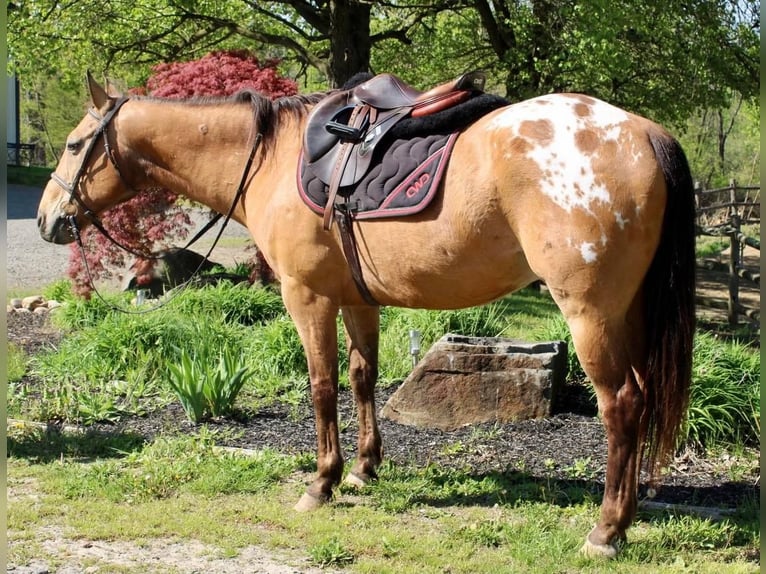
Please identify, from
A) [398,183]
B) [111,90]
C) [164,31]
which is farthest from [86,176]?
[164,31]

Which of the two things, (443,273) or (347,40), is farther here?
(347,40)

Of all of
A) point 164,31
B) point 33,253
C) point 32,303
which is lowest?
point 33,253

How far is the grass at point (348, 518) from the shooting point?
3.95 m

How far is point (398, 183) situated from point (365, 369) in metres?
1.35

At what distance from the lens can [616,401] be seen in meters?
3.84

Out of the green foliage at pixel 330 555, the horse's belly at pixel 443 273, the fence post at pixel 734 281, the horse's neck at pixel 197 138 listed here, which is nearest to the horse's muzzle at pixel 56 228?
the horse's neck at pixel 197 138

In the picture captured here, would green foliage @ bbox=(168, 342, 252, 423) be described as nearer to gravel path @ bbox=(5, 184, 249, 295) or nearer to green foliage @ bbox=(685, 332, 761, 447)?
green foliage @ bbox=(685, 332, 761, 447)

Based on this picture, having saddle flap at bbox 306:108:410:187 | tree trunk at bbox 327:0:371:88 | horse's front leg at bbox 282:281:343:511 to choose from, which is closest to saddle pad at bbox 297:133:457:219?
saddle flap at bbox 306:108:410:187

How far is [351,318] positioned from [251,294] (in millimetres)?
4145

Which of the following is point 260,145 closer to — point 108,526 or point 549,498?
point 108,526

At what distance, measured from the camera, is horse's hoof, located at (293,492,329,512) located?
4.54 metres

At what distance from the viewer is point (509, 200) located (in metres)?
3.81

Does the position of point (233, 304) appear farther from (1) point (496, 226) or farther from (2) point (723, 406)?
(1) point (496, 226)

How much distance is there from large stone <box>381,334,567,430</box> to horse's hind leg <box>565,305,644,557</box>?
1755 millimetres
